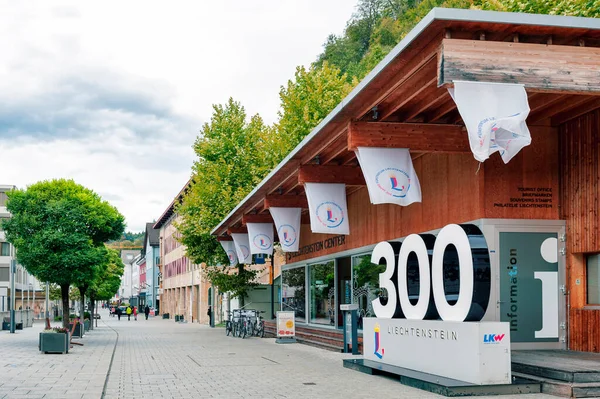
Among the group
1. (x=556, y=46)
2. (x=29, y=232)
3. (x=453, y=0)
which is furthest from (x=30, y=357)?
(x=453, y=0)

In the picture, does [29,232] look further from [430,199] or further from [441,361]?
[441,361]

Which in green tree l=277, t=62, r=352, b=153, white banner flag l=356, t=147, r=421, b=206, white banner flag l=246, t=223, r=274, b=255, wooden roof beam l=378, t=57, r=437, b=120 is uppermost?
green tree l=277, t=62, r=352, b=153

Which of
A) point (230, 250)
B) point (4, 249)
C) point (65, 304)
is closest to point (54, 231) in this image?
point (65, 304)

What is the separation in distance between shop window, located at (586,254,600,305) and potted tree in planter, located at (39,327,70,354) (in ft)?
48.6

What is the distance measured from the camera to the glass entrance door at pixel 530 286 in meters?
14.8

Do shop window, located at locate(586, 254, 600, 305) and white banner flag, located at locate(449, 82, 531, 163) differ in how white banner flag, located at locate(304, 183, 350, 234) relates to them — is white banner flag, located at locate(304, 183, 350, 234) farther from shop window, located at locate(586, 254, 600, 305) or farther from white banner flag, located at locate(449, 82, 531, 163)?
white banner flag, located at locate(449, 82, 531, 163)

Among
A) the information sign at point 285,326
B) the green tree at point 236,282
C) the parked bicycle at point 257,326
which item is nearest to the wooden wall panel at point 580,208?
the information sign at point 285,326

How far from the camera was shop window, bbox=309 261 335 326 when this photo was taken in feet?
83.4

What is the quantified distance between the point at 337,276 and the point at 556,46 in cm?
1498

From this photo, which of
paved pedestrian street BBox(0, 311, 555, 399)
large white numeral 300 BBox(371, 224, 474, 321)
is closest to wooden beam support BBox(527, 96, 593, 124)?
large white numeral 300 BBox(371, 224, 474, 321)

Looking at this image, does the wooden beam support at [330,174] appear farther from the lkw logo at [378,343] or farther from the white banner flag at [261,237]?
the white banner flag at [261,237]

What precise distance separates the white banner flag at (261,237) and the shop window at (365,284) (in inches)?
294

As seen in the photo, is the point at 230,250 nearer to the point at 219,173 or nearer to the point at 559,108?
the point at 219,173

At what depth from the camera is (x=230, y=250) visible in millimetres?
38969
